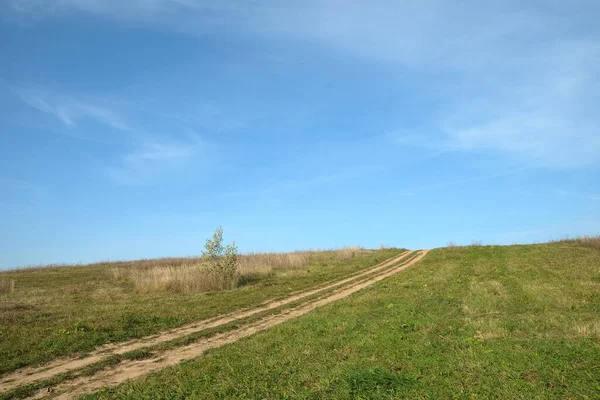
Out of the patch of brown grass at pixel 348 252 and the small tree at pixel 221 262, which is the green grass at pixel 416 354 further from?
the patch of brown grass at pixel 348 252

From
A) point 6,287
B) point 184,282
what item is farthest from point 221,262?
point 6,287

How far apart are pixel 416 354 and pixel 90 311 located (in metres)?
15.1

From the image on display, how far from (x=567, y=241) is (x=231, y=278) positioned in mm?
35774

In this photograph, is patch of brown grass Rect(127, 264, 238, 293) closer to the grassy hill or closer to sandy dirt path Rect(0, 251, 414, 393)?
the grassy hill

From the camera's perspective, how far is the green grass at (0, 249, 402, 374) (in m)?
12.9

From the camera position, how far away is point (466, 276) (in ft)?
83.7

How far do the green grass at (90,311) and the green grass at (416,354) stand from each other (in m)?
4.59

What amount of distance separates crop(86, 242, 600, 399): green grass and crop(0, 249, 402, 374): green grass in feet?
15.1

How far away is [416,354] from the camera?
32.1 ft

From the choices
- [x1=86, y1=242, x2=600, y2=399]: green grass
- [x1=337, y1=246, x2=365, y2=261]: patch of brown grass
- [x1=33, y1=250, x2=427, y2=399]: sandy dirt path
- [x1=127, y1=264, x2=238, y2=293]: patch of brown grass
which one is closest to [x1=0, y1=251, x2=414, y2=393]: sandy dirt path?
[x1=33, y1=250, x2=427, y2=399]: sandy dirt path

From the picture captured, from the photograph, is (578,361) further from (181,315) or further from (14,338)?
(14,338)

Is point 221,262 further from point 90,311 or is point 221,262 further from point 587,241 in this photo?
point 587,241

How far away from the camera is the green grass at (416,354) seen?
7715mm

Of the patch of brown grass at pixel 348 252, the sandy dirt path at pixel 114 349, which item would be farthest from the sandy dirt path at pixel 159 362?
the patch of brown grass at pixel 348 252
